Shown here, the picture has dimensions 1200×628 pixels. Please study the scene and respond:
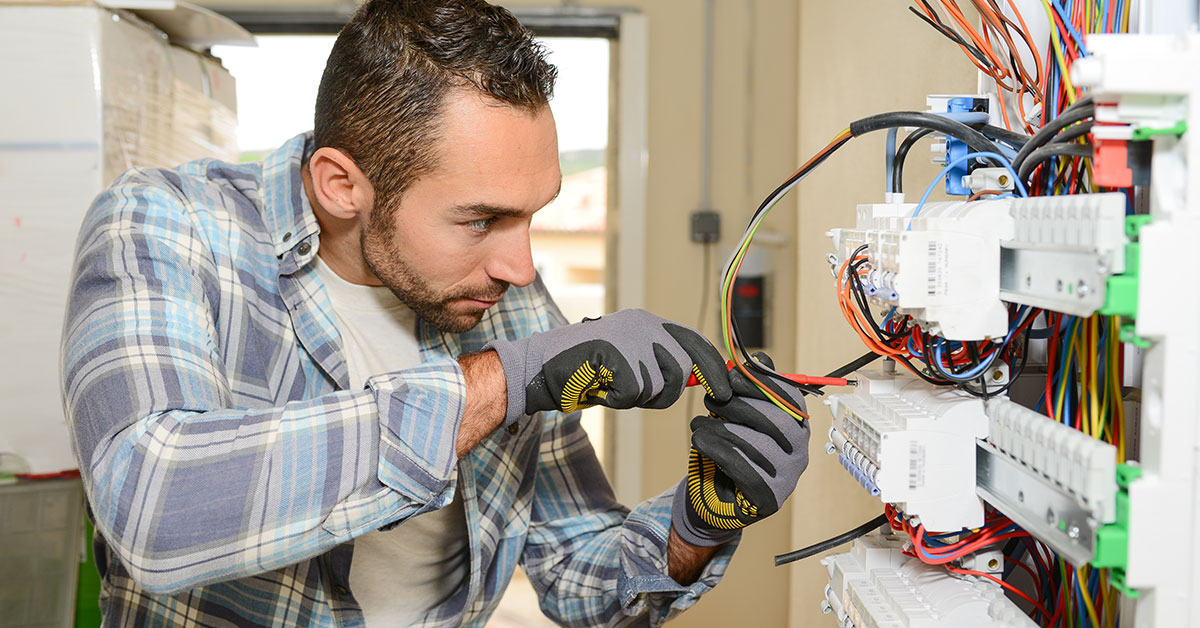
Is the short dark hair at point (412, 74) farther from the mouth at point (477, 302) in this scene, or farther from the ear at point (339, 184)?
the mouth at point (477, 302)

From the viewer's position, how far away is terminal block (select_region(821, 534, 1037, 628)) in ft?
2.23

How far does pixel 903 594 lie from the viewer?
2.39 feet

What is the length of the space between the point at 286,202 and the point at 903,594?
863mm

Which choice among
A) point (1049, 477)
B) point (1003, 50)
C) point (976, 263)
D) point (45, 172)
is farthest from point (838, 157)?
point (45, 172)

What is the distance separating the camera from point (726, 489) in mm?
961

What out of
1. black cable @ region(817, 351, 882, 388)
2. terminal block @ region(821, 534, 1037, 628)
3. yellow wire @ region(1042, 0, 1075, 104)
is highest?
yellow wire @ region(1042, 0, 1075, 104)

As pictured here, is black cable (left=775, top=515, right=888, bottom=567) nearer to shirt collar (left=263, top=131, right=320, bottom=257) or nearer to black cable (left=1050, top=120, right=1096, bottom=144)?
black cable (left=1050, top=120, right=1096, bottom=144)

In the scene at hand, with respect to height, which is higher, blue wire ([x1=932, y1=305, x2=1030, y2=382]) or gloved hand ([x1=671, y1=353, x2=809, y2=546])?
blue wire ([x1=932, y1=305, x2=1030, y2=382])

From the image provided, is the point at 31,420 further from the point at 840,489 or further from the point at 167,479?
the point at 840,489

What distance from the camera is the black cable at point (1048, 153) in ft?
1.85

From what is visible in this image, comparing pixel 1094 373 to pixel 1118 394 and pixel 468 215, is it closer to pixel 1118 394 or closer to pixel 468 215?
pixel 1118 394

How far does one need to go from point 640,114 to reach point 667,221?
33 cm

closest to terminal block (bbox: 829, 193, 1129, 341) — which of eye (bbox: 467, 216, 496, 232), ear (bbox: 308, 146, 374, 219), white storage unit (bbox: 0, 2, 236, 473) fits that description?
eye (bbox: 467, 216, 496, 232)

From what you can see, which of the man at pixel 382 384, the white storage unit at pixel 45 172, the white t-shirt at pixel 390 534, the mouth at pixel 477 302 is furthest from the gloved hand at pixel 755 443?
the white storage unit at pixel 45 172
